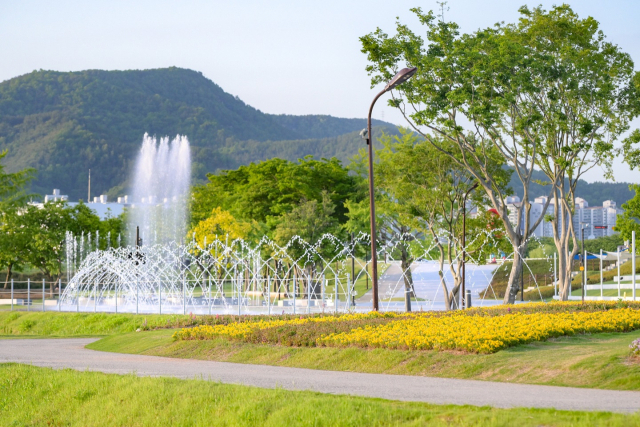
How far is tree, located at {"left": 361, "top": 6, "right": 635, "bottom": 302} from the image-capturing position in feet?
95.9

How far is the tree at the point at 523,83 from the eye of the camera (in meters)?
29.2

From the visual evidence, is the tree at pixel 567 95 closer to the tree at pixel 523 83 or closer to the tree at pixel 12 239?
the tree at pixel 523 83

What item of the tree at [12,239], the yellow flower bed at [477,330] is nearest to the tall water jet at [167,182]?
the tree at [12,239]

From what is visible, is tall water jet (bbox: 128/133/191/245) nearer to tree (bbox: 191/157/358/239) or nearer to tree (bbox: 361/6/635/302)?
tree (bbox: 191/157/358/239)

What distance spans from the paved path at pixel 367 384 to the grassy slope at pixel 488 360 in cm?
46

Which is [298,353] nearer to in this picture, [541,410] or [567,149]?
[541,410]

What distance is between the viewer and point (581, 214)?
7456 inches

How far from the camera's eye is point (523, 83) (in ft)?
94.2

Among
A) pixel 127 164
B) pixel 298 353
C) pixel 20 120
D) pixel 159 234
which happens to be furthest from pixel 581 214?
pixel 298 353

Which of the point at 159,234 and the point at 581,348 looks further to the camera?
the point at 159,234

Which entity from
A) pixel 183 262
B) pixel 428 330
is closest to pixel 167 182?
pixel 183 262

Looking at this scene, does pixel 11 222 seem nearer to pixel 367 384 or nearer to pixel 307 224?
pixel 307 224

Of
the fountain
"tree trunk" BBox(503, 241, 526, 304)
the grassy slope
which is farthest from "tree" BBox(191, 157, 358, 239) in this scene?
the grassy slope

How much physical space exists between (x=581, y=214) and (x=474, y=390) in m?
190
